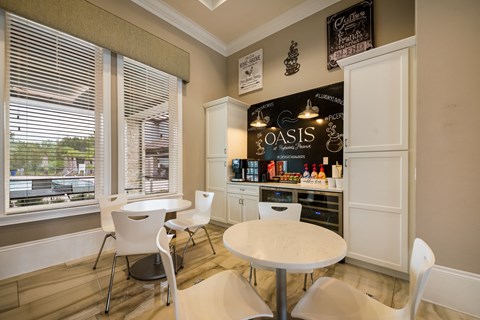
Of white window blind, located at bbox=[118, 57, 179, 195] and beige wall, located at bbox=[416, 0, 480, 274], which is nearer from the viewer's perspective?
beige wall, located at bbox=[416, 0, 480, 274]

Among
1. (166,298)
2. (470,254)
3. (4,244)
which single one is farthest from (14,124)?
(470,254)

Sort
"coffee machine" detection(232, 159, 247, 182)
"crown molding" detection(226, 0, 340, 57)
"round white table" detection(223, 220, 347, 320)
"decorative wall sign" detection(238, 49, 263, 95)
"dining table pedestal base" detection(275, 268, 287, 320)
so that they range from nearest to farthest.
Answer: "round white table" detection(223, 220, 347, 320) < "dining table pedestal base" detection(275, 268, 287, 320) < "crown molding" detection(226, 0, 340, 57) < "coffee machine" detection(232, 159, 247, 182) < "decorative wall sign" detection(238, 49, 263, 95)

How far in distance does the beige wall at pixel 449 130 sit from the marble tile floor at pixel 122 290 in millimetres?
586

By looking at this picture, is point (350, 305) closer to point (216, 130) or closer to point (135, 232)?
point (135, 232)

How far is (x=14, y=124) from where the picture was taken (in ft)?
7.11

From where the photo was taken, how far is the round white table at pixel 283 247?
92 centimetres

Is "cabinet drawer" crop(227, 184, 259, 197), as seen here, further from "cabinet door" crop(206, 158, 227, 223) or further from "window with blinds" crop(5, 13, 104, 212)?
"window with blinds" crop(5, 13, 104, 212)

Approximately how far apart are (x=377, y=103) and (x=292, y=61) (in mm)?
1849

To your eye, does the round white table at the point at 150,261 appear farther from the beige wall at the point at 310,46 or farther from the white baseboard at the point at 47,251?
the beige wall at the point at 310,46

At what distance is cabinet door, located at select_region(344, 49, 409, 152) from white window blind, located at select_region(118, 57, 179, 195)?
2.80m

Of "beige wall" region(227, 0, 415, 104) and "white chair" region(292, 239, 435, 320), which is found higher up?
"beige wall" region(227, 0, 415, 104)

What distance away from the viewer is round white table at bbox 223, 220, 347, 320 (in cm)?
92

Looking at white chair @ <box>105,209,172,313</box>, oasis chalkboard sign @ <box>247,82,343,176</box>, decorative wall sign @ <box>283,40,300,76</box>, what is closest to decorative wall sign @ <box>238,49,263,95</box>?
oasis chalkboard sign @ <box>247,82,343,176</box>

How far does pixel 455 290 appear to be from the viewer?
1.67 metres
